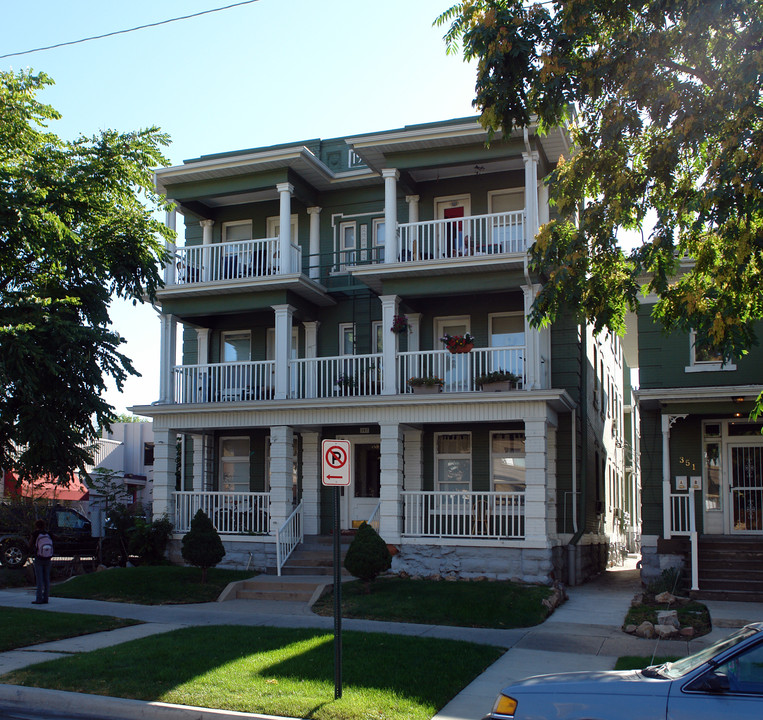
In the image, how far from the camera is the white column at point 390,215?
772 inches

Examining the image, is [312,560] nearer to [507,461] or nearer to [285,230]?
[507,461]

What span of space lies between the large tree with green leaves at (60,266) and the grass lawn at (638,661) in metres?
10.6

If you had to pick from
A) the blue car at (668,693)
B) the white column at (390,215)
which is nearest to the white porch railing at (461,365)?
the white column at (390,215)

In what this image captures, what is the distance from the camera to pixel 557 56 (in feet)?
35.3

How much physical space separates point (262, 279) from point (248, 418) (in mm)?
3353

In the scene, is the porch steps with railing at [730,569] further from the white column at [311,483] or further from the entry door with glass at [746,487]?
the white column at [311,483]

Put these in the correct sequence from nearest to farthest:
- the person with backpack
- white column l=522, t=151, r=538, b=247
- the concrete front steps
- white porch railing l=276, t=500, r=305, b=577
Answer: the person with backpack, the concrete front steps, white column l=522, t=151, r=538, b=247, white porch railing l=276, t=500, r=305, b=577

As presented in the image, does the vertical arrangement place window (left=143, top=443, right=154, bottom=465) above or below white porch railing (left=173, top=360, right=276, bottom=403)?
below

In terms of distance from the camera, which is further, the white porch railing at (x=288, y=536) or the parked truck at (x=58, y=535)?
the parked truck at (x=58, y=535)

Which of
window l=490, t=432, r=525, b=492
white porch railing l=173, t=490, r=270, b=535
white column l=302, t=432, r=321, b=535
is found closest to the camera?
white porch railing l=173, t=490, r=270, b=535

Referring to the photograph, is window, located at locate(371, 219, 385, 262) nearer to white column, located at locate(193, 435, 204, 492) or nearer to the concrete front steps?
white column, located at locate(193, 435, 204, 492)

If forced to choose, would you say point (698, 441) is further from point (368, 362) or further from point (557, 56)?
point (557, 56)

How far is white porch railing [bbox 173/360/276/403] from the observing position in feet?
69.7

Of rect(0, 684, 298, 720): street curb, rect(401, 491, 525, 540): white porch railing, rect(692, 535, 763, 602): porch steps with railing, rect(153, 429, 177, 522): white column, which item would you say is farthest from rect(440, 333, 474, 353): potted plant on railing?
rect(0, 684, 298, 720): street curb
